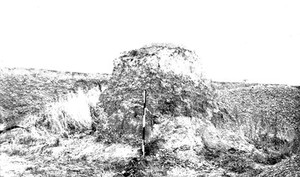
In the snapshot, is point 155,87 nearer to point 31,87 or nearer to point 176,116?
point 176,116

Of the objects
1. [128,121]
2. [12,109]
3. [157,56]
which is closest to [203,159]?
[128,121]

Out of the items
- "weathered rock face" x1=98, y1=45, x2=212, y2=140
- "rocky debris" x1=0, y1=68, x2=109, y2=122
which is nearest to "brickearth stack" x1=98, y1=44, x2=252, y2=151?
"weathered rock face" x1=98, y1=45, x2=212, y2=140

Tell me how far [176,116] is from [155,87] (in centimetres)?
162

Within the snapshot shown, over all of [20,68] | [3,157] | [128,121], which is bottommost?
[3,157]

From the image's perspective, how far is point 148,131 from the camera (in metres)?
15.1

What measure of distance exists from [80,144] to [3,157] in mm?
2543

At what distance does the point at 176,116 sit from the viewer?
1598cm

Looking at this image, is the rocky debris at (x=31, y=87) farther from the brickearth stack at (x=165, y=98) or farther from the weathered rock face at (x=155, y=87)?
the brickearth stack at (x=165, y=98)

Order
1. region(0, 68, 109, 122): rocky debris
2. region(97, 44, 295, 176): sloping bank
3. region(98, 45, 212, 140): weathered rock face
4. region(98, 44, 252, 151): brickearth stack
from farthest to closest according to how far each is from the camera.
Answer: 1. region(0, 68, 109, 122): rocky debris
2. region(98, 45, 212, 140): weathered rock face
3. region(98, 44, 252, 151): brickearth stack
4. region(97, 44, 295, 176): sloping bank

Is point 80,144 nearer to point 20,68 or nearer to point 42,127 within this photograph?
point 42,127

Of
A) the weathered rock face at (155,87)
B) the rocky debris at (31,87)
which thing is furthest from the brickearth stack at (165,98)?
the rocky debris at (31,87)

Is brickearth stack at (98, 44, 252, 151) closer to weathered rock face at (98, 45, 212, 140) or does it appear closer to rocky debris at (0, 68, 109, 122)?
weathered rock face at (98, 45, 212, 140)

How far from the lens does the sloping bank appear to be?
13.7 metres

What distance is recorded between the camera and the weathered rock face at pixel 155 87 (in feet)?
52.7
